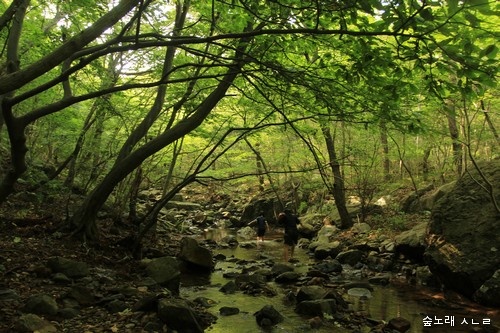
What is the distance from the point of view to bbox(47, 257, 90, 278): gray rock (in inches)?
252

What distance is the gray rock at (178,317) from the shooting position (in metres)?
5.23

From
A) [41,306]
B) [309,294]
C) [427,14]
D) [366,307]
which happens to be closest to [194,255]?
[309,294]

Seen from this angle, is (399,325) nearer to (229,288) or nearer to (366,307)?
(366,307)

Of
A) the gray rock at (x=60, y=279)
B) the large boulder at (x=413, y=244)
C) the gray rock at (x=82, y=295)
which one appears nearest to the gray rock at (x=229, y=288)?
the gray rock at (x=82, y=295)

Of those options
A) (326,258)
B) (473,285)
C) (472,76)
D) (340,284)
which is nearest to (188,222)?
(326,258)

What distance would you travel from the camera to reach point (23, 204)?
1002cm

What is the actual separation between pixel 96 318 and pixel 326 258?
865cm

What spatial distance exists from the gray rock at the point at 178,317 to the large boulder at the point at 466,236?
570 cm

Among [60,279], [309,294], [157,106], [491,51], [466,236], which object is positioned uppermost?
[157,106]

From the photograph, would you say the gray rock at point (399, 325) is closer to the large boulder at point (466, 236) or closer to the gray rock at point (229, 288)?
the large boulder at point (466, 236)

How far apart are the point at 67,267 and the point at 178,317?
2.56 meters

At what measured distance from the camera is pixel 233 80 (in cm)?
761

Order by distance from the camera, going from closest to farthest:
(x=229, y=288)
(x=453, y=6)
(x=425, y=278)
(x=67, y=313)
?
(x=453, y=6) → (x=67, y=313) → (x=229, y=288) → (x=425, y=278)

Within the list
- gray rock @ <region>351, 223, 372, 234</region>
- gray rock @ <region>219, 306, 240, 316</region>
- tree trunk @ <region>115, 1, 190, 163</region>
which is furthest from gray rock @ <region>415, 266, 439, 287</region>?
tree trunk @ <region>115, 1, 190, 163</region>
